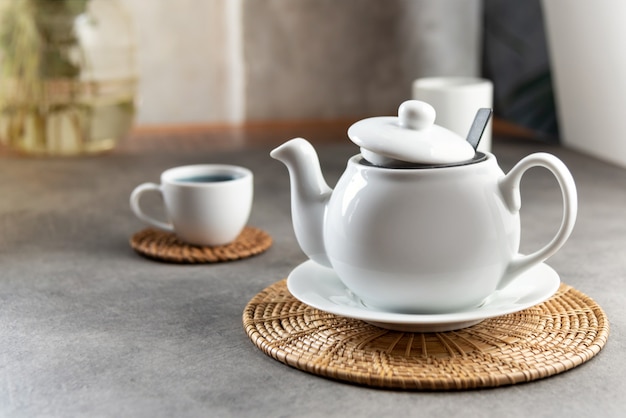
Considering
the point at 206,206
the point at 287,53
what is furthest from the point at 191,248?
the point at 287,53

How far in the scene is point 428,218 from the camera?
2.17 ft

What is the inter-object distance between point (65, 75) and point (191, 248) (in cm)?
86

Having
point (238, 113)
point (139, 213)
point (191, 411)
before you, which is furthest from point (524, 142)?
point (191, 411)

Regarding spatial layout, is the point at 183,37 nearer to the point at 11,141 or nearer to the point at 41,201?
the point at 11,141

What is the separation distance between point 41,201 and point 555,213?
84cm

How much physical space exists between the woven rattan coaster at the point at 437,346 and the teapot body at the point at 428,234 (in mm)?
35

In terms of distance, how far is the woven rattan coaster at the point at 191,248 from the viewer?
3.40 feet

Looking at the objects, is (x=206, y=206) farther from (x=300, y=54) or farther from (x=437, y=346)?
(x=300, y=54)

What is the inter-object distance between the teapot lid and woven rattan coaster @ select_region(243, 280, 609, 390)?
150 millimetres

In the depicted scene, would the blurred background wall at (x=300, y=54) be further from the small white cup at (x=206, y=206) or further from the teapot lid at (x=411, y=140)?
the teapot lid at (x=411, y=140)

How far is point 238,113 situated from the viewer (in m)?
2.32

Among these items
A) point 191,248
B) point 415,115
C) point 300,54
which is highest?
point 415,115

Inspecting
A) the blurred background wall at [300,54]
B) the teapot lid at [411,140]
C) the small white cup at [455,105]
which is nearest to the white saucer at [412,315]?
the teapot lid at [411,140]

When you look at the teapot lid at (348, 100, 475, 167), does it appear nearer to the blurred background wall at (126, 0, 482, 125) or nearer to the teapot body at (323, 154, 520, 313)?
the teapot body at (323, 154, 520, 313)
